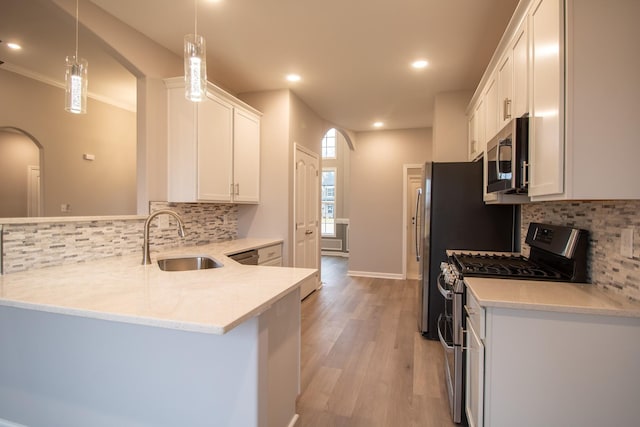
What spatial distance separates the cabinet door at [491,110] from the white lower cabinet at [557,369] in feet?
4.83

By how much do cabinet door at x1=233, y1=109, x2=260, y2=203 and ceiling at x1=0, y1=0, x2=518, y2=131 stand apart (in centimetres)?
49

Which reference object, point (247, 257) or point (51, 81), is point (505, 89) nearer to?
point (247, 257)

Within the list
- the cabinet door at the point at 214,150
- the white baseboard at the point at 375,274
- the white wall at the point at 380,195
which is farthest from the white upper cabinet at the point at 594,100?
the white baseboard at the point at 375,274

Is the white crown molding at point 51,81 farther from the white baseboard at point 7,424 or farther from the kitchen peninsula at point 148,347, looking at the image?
the white baseboard at point 7,424

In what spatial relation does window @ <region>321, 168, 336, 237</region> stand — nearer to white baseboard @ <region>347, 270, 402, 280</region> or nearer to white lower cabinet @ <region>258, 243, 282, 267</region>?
white baseboard @ <region>347, 270, 402, 280</region>

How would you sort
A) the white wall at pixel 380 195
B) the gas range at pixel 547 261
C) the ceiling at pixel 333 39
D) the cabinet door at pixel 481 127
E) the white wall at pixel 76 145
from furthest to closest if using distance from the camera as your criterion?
the white wall at pixel 380 195
the white wall at pixel 76 145
the cabinet door at pixel 481 127
the ceiling at pixel 333 39
the gas range at pixel 547 261

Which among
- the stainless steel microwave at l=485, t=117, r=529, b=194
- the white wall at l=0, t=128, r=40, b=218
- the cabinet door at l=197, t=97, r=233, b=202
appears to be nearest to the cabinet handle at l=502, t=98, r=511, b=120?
the stainless steel microwave at l=485, t=117, r=529, b=194

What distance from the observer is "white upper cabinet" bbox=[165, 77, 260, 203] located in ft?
9.31

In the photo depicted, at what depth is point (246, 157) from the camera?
3611 mm

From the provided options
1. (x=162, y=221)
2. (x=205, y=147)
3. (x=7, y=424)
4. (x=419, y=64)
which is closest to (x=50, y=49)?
(x=205, y=147)

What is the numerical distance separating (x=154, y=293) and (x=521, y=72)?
2.14 metres

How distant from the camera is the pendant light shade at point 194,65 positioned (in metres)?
1.63

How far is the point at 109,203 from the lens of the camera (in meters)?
4.41

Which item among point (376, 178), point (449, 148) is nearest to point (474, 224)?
point (449, 148)
